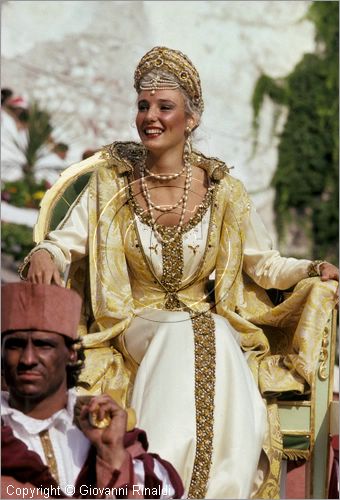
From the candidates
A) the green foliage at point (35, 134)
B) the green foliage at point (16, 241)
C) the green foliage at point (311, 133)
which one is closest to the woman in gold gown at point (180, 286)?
the green foliage at point (16, 241)

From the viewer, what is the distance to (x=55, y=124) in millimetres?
14453

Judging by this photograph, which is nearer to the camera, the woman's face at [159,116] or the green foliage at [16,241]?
the woman's face at [159,116]

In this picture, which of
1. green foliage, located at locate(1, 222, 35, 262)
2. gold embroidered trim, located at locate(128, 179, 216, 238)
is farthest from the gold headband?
green foliage, located at locate(1, 222, 35, 262)

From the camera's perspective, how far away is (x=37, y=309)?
179 inches

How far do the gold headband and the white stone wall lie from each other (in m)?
7.39

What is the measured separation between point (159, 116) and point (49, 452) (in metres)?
1.76

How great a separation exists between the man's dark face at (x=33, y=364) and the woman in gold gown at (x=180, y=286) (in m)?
0.74

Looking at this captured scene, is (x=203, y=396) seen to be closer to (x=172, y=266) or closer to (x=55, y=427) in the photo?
(x=172, y=266)

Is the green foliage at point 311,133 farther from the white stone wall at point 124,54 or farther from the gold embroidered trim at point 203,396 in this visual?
the gold embroidered trim at point 203,396

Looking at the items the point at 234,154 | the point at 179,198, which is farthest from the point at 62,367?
the point at 234,154

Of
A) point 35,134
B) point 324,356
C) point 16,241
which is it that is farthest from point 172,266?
point 35,134

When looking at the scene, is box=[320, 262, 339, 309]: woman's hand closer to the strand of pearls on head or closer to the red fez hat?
the strand of pearls on head

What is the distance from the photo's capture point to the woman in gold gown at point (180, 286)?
528cm

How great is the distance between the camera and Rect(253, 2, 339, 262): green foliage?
1625 centimetres
